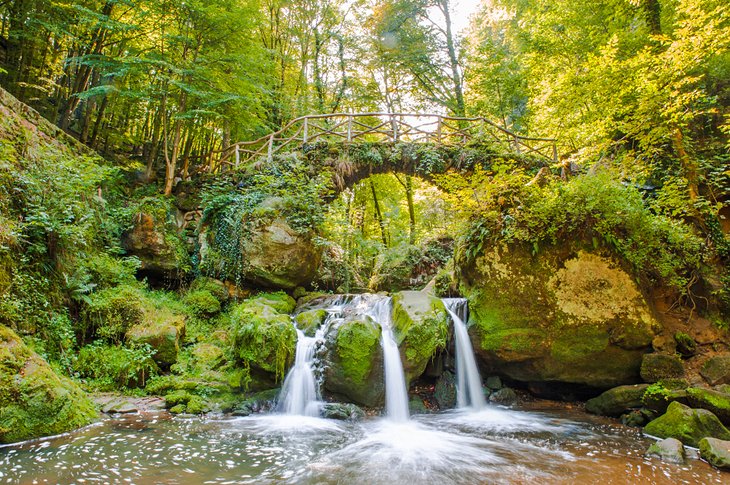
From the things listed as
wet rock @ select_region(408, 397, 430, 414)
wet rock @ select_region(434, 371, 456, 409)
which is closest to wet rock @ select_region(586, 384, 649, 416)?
wet rock @ select_region(434, 371, 456, 409)

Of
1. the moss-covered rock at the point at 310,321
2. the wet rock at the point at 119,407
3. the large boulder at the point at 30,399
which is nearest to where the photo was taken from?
the large boulder at the point at 30,399

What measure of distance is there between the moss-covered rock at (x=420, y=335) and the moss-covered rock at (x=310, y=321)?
1.71m

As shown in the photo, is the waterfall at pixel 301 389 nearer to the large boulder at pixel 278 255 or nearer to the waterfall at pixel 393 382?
the waterfall at pixel 393 382

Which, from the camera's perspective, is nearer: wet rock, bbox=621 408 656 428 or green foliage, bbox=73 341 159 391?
wet rock, bbox=621 408 656 428

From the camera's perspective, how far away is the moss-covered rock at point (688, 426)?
15.9ft

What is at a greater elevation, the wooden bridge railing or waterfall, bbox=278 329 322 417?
the wooden bridge railing

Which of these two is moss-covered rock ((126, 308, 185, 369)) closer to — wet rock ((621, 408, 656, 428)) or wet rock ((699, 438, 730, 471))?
wet rock ((621, 408, 656, 428))

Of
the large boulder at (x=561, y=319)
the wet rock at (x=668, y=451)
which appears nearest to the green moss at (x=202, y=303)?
the large boulder at (x=561, y=319)

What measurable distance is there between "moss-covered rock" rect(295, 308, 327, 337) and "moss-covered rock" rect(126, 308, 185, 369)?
94.5 inches

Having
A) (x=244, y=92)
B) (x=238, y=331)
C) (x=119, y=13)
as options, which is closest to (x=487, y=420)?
(x=238, y=331)

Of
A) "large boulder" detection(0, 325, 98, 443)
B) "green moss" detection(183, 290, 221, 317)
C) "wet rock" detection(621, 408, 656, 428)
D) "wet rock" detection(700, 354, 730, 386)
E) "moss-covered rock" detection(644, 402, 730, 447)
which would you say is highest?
"green moss" detection(183, 290, 221, 317)

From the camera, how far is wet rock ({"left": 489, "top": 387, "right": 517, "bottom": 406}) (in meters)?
7.32

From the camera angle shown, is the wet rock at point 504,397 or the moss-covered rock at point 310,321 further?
the moss-covered rock at point 310,321

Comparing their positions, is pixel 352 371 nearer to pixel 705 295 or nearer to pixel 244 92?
pixel 705 295
